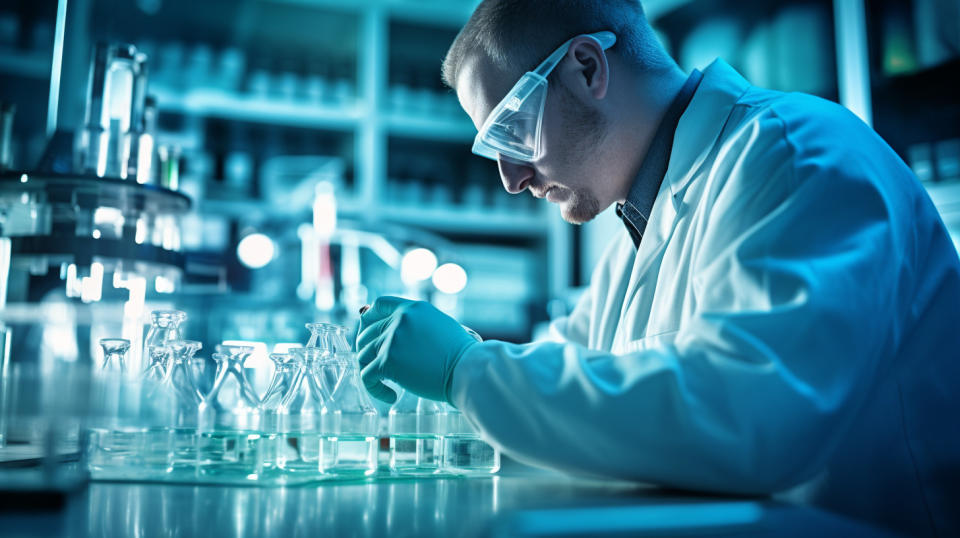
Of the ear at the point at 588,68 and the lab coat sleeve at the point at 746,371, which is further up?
the ear at the point at 588,68

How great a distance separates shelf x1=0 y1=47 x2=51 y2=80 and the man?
8.43ft

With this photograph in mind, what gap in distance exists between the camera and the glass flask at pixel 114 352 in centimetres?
111

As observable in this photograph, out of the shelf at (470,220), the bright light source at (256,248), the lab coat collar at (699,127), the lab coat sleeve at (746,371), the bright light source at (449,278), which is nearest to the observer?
the lab coat sleeve at (746,371)

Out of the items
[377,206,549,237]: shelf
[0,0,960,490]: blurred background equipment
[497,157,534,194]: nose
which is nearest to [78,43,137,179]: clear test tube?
[0,0,960,490]: blurred background equipment

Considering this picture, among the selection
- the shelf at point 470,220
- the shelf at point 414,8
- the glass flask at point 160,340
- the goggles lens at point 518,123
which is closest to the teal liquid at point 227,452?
the glass flask at point 160,340

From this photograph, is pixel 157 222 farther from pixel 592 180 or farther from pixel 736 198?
pixel 736 198

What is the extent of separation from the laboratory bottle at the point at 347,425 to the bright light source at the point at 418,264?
201 centimetres

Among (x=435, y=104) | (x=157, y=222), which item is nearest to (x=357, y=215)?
(x=435, y=104)

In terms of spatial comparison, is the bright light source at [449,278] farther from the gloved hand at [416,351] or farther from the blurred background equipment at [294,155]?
the gloved hand at [416,351]

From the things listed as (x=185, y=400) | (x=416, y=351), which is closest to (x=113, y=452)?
(x=185, y=400)

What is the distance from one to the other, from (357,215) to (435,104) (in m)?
0.78

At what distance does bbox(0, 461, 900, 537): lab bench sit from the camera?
2.16 ft

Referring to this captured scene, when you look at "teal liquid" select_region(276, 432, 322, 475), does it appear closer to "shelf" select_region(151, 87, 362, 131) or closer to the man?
the man

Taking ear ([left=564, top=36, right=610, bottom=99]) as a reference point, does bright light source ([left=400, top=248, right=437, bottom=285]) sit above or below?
below
